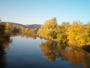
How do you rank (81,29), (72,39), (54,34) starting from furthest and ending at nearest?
(54,34), (72,39), (81,29)

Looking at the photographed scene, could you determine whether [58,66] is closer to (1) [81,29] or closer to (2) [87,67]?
(2) [87,67]

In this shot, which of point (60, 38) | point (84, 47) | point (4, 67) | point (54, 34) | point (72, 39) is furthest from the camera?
point (54, 34)

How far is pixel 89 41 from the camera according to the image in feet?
134

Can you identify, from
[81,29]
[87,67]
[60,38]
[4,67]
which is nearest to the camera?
[4,67]

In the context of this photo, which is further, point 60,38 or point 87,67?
point 60,38

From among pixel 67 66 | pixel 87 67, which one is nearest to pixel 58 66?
pixel 67 66

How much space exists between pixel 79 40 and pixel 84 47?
146 inches

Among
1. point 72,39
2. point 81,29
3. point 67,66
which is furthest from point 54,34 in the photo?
point 67,66

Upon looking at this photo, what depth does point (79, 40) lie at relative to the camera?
41094 millimetres

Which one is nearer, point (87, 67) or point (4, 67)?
point (4, 67)

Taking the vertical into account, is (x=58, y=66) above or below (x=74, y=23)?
below

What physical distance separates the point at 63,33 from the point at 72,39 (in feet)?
38.0

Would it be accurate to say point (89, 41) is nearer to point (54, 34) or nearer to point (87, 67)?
point (87, 67)

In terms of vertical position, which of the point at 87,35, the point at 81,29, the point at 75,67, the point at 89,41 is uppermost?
the point at 81,29
